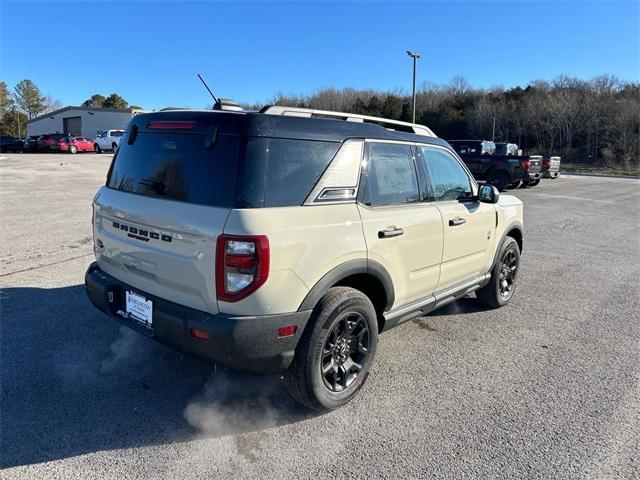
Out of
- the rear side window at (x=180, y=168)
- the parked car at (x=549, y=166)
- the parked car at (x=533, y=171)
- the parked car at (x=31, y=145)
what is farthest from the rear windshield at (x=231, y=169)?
the parked car at (x=31, y=145)

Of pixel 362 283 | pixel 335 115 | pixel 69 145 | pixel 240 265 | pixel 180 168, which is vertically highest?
pixel 69 145

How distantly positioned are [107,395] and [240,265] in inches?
60.2

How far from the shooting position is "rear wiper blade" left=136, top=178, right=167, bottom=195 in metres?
2.92

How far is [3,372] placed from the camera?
3.33 meters

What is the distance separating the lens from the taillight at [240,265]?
245 centimetres

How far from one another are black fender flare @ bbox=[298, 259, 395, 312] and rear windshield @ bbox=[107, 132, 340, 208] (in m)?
0.50

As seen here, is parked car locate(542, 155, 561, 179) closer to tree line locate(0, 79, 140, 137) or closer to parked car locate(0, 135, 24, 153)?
parked car locate(0, 135, 24, 153)

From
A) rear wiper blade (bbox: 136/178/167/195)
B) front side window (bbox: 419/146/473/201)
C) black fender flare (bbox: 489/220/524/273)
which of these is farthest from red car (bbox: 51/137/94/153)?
front side window (bbox: 419/146/473/201)

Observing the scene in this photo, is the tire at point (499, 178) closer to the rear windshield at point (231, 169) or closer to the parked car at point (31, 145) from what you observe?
the rear windshield at point (231, 169)

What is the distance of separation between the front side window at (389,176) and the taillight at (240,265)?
3.21ft

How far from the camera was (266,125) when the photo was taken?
8.63 ft

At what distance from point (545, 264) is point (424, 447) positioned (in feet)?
17.8

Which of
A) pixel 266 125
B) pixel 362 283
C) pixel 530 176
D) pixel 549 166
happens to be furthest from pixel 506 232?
pixel 549 166

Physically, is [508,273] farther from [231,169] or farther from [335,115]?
[231,169]
